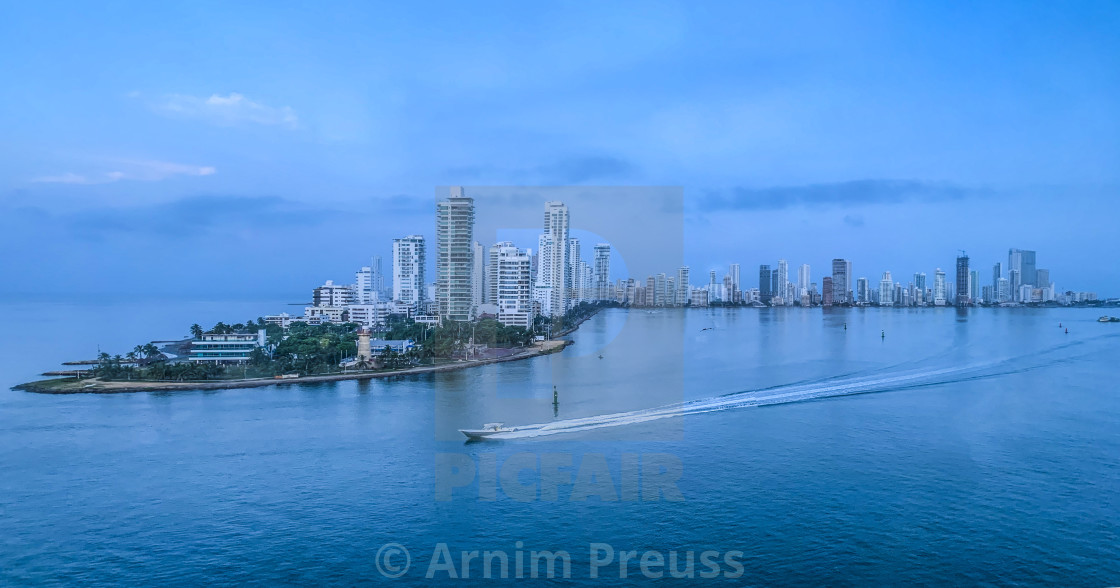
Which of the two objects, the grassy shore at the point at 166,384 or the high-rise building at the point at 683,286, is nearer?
the grassy shore at the point at 166,384

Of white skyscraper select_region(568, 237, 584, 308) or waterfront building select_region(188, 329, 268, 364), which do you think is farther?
white skyscraper select_region(568, 237, 584, 308)

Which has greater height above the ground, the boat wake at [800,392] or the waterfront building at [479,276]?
the waterfront building at [479,276]

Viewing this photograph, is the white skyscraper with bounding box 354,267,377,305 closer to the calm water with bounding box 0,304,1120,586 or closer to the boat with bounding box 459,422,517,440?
the calm water with bounding box 0,304,1120,586

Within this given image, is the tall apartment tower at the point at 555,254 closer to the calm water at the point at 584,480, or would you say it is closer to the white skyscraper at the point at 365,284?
the white skyscraper at the point at 365,284

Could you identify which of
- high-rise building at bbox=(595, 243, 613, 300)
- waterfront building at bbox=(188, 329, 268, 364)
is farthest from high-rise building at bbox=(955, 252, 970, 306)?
waterfront building at bbox=(188, 329, 268, 364)

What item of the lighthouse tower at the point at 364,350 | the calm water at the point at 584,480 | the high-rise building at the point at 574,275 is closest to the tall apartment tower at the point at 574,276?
the high-rise building at the point at 574,275
